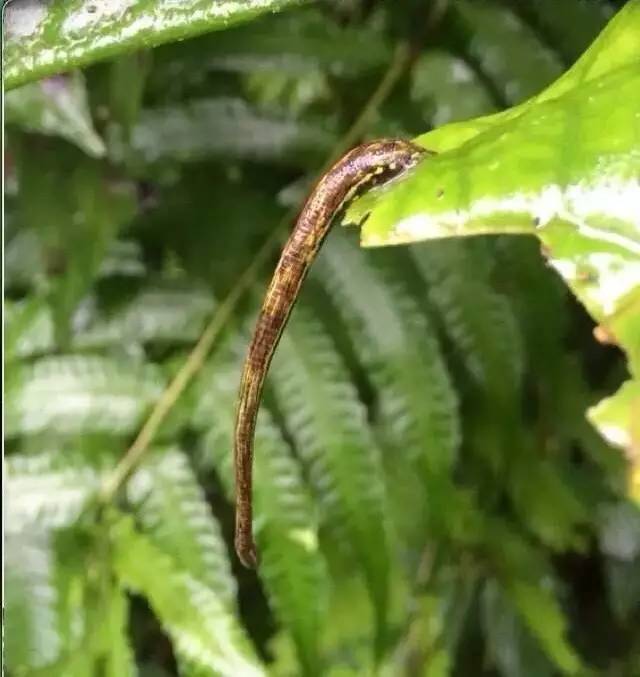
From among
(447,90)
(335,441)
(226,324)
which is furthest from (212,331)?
(447,90)

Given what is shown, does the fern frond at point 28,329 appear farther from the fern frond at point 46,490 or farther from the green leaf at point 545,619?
the green leaf at point 545,619

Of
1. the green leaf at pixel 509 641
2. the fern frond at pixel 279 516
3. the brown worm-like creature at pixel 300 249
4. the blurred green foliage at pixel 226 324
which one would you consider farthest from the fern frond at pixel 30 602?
the green leaf at pixel 509 641

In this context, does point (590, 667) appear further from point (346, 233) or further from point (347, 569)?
point (346, 233)

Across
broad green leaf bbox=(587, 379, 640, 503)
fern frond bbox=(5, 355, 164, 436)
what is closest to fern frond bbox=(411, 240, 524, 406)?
fern frond bbox=(5, 355, 164, 436)

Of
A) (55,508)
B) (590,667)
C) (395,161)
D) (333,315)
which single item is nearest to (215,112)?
(333,315)

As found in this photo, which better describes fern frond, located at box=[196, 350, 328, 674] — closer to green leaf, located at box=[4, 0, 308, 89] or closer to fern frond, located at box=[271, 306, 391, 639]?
fern frond, located at box=[271, 306, 391, 639]

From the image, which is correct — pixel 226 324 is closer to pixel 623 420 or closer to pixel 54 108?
pixel 54 108
